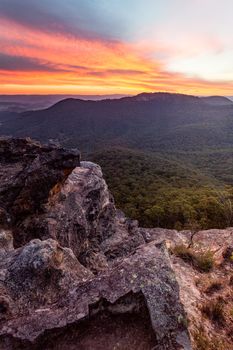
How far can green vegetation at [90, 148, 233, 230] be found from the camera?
50194 mm

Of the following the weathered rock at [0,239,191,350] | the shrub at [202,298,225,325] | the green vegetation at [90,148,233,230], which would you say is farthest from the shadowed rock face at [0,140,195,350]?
the green vegetation at [90,148,233,230]

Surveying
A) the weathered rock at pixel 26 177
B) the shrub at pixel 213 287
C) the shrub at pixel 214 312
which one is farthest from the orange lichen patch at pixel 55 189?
the shrub at pixel 214 312

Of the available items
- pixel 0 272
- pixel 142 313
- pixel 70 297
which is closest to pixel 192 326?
pixel 142 313

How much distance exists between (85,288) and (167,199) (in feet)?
178

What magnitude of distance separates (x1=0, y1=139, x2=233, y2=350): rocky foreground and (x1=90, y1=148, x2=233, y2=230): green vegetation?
22.6 meters

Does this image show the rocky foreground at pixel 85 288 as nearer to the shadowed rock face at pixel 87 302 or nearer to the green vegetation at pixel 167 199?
the shadowed rock face at pixel 87 302

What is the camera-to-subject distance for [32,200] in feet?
46.6

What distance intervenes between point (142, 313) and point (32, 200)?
9.23 meters

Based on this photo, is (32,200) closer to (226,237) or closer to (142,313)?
(142,313)

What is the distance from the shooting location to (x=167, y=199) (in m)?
59.8

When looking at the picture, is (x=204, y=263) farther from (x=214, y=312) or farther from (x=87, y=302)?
(x=87, y=302)

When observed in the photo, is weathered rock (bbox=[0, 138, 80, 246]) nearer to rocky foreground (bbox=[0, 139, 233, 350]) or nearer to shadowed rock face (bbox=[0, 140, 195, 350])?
rocky foreground (bbox=[0, 139, 233, 350])

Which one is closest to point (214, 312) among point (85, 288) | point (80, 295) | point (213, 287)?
point (213, 287)

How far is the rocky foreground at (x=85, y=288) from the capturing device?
5863 millimetres
